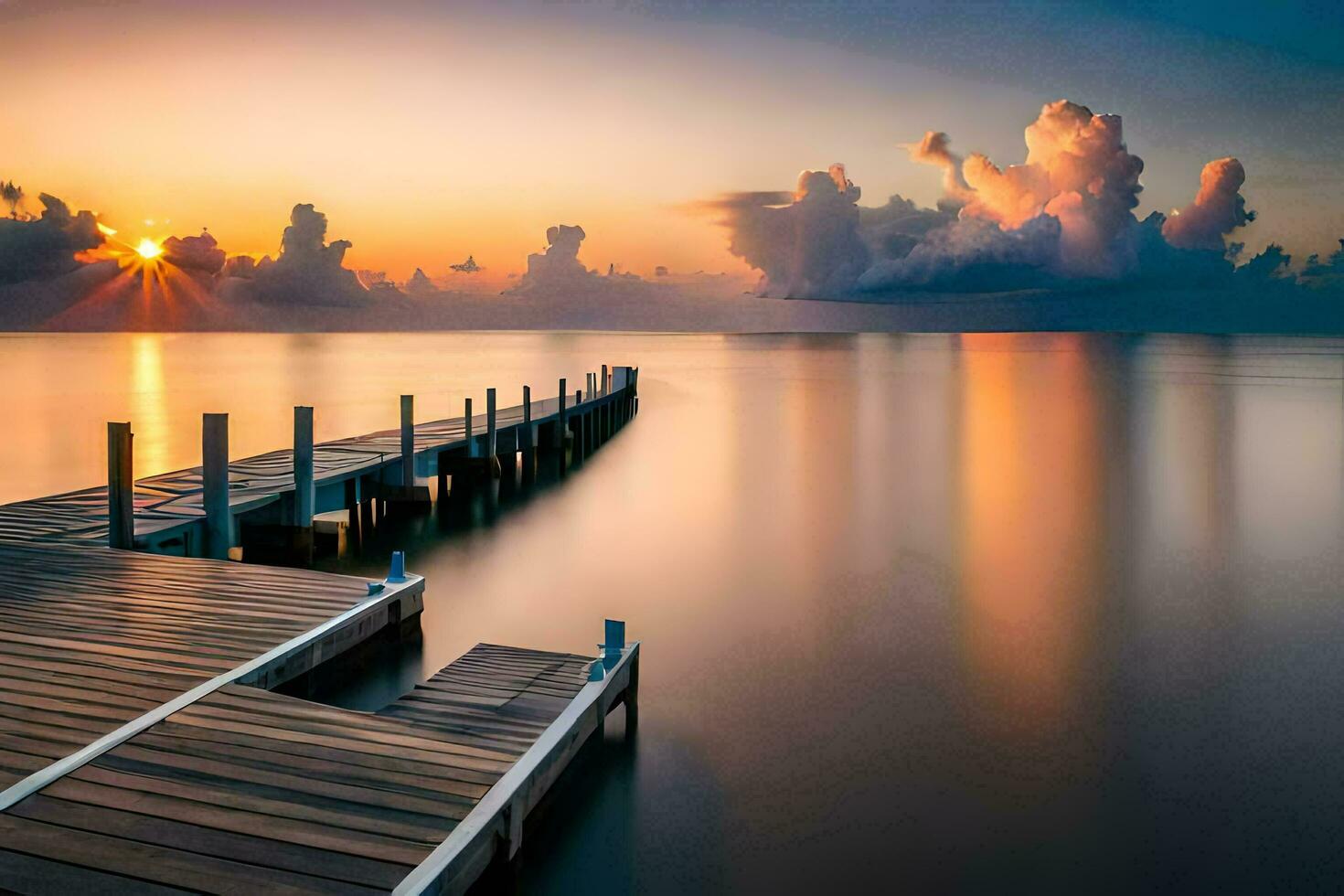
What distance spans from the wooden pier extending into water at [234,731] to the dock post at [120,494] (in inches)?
0.7

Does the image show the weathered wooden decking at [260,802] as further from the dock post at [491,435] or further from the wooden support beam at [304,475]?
the dock post at [491,435]

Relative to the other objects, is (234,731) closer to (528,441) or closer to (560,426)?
(528,441)

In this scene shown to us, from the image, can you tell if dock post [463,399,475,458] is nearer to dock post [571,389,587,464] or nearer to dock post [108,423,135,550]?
dock post [571,389,587,464]

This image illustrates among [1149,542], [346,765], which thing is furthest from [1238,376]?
[346,765]

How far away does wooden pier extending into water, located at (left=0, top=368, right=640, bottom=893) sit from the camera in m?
3.98

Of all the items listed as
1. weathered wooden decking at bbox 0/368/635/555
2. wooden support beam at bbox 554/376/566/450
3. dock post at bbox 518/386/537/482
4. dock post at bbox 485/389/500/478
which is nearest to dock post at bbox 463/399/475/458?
weathered wooden decking at bbox 0/368/635/555

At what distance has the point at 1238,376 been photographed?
64688mm

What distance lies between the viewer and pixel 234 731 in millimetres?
5156

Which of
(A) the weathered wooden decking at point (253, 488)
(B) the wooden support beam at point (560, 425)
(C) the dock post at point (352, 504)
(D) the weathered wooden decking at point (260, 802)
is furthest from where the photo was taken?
(B) the wooden support beam at point (560, 425)

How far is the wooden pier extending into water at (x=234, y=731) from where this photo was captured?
3.98 metres

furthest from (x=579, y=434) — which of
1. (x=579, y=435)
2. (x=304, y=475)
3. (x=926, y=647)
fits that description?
(x=926, y=647)

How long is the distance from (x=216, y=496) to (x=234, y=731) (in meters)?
5.70

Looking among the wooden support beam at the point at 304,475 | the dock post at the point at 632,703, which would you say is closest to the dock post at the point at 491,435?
the wooden support beam at the point at 304,475

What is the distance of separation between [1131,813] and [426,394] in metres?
44.5
